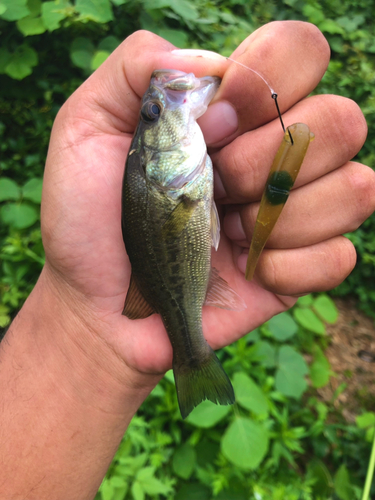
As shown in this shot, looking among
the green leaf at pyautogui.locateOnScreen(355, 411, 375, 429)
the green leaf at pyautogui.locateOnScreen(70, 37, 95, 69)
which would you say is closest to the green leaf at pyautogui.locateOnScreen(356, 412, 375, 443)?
the green leaf at pyautogui.locateOnScreen(355, 411, 375, 429)

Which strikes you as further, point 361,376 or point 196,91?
point 361,376

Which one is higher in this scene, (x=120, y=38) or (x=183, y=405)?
(x=120, y=38)

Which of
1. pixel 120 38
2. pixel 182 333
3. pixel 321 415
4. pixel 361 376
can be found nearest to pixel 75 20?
pixel 120 38

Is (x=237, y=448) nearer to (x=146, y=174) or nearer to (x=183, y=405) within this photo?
(x=183, y=405)

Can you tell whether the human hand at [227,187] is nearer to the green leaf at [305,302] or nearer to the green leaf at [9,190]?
the green leaf at [9,190]

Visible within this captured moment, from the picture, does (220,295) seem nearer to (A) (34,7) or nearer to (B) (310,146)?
(B) (310,146)

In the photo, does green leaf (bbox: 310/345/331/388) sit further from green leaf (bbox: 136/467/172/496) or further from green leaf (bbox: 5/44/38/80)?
green leaf (bbox: 5/44/38/80)
